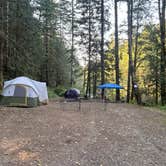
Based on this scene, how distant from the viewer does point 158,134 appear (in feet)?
24.3

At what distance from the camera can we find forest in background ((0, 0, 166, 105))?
17000 millimetres

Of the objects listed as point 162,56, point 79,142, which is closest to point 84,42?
point 162,56

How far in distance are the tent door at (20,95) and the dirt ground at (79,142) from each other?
9.83 feet

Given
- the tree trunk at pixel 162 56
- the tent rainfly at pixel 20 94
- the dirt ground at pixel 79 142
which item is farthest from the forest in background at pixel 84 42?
the dirt ground at pixel 79 142

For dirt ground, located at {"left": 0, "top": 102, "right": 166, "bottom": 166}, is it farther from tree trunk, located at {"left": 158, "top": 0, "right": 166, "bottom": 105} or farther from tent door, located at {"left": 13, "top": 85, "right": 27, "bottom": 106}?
tree trunk, located at {"left": 158, "top": 0, "right": 166, "bottom": 105}

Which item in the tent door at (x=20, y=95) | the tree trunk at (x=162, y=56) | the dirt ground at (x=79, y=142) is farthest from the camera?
the tree trunk at (x=162, y=56)

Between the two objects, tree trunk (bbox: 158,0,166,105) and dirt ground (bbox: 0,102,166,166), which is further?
tree trunk (bbox: 158,0,166,105)

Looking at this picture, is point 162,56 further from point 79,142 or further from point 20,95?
point 79,142

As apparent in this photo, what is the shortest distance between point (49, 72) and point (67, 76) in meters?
5.71

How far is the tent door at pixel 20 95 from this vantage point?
12.3 metres

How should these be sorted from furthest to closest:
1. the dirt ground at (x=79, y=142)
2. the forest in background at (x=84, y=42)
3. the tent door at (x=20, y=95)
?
the forest in background at (x=84, y=42), the tent door at (x=20, y=95), the dirt ground at (x=79, y=142)

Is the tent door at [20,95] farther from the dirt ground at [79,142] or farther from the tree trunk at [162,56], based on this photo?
the tree trunk at [162,56]

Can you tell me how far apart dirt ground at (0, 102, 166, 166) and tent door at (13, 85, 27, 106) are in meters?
3.00

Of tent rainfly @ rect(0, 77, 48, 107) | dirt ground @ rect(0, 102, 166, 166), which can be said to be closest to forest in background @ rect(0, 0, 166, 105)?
tent rainfly @ rect(0, 77, 48, 107)
